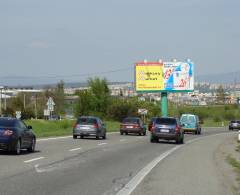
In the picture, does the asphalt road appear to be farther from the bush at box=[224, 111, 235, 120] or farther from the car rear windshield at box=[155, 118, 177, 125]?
the bush at box=[224, 111, 235, 120]

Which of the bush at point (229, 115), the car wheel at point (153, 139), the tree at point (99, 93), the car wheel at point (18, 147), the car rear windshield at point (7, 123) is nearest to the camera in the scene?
the car wheel at point (18, 147)

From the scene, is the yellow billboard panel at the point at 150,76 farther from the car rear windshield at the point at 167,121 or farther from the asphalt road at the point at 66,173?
the asphalt road at the point at 66,173

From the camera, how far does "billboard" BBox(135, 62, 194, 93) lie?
92.6m

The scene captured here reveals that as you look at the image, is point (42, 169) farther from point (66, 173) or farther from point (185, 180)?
point (185, 180)

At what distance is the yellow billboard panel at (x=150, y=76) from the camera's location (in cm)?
9256

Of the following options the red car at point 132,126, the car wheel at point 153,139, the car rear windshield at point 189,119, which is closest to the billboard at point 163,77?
the car rear windshield at point 189,119

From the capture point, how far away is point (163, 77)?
92.8 meters

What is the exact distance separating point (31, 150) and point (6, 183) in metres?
12.1

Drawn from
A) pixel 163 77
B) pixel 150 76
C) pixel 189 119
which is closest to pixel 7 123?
pixel 189 119

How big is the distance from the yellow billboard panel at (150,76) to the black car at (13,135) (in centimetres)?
6722

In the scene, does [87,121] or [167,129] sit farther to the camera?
[87,121]

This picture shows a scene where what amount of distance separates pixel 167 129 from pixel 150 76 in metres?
51.8

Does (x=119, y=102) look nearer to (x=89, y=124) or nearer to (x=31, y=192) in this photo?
(x=89, y=124)

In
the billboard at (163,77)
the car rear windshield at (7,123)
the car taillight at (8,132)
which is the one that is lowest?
the car taillight at (8,132)
